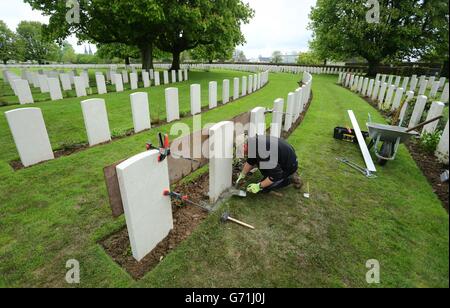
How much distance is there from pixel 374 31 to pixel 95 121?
20371 mm

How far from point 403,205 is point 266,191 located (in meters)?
2.08

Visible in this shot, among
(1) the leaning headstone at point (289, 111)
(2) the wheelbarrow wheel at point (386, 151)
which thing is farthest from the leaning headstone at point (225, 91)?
(2) the wheelbarrow wheel at point (386, 151)

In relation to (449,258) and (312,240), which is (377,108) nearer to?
(312,240)

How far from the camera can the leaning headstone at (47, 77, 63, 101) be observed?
946 cm

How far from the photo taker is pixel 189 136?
3.38 m

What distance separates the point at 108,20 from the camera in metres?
14.5

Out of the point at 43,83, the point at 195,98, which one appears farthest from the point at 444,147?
the point at 43,83

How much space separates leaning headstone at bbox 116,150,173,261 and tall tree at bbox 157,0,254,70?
13.5 m

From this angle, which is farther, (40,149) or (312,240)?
(40,149)

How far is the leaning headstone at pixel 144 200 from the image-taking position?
2197 millimetres

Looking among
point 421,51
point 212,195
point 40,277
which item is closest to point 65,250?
point 40,277

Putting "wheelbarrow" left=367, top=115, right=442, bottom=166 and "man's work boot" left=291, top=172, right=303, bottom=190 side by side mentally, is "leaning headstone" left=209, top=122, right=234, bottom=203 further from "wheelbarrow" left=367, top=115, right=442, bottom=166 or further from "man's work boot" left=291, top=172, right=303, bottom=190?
"wheelbarrow" left=367, top=115, right=442, bottom=166
